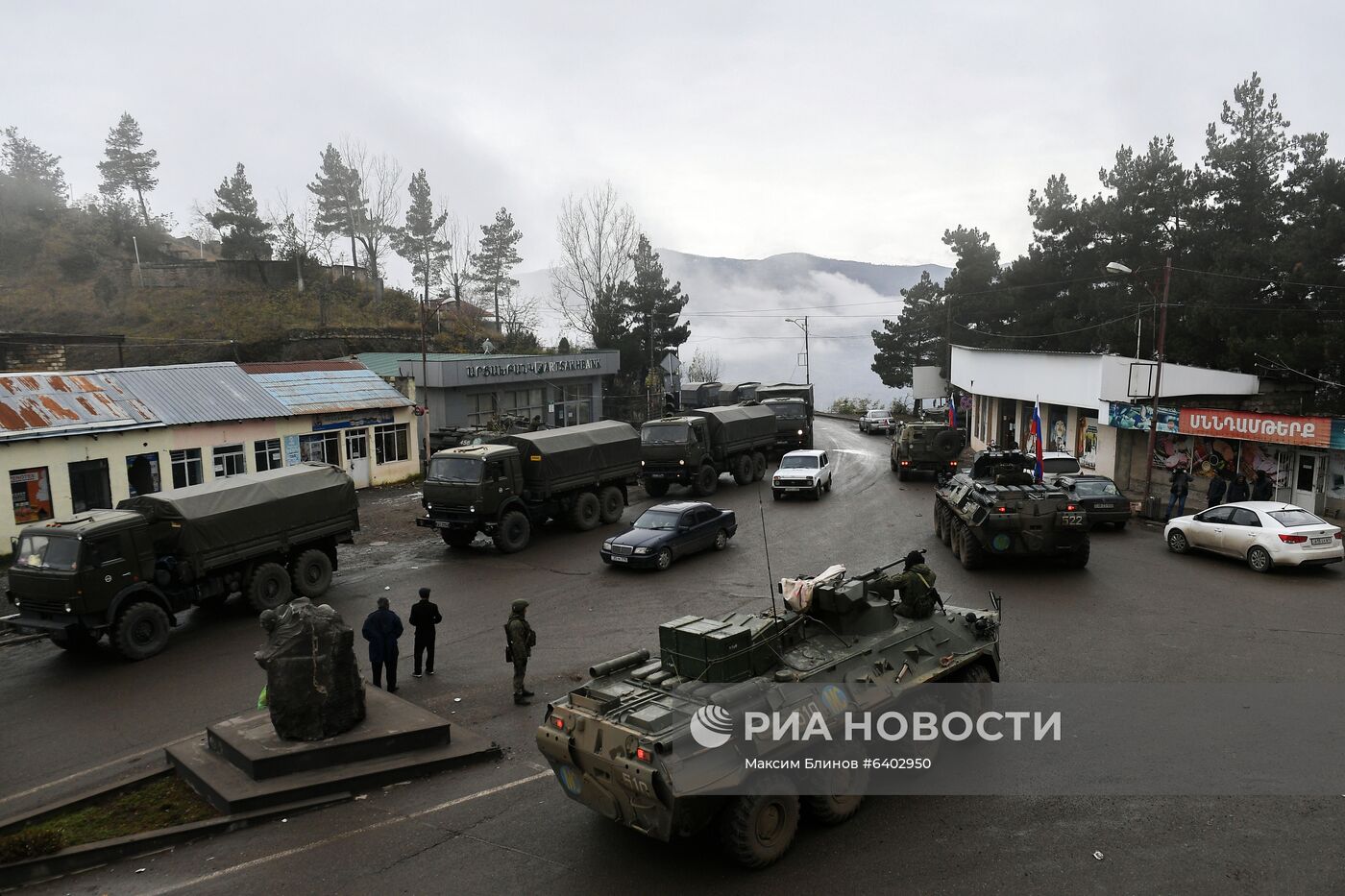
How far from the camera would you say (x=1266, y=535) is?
56.0ft

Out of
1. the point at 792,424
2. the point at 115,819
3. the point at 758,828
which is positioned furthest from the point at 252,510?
the point at 792,424

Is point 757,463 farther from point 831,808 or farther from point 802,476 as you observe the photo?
point 831,808

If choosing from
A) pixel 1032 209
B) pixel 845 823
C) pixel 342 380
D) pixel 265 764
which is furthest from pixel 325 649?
pixel 1032 209

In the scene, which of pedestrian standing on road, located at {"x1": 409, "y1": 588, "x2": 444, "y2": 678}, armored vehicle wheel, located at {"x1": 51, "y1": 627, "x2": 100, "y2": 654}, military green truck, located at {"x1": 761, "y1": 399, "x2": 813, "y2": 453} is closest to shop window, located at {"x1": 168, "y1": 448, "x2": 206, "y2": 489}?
armored vehicle wheel, located at {"x1": 51, "y1": 627, "x2": 100, "y2": 654}

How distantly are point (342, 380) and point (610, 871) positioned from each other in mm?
26593

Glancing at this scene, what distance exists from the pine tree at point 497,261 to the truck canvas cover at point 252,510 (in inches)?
1992

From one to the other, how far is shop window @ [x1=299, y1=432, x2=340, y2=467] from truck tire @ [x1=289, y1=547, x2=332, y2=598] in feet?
36.8

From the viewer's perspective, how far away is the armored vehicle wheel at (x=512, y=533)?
20.6m

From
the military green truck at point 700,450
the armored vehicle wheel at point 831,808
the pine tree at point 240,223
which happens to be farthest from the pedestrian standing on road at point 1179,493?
the pine tree at point 240,223

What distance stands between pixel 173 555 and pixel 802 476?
57.3ft

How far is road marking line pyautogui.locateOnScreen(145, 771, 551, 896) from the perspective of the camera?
7465mm

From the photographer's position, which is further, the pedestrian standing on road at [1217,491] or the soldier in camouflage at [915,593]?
the pedestrian standing on road at [1217,491]

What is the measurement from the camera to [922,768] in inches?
351

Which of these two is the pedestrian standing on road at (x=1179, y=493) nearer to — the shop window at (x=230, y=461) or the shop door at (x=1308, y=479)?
the shop door at (x=1308, y=479)
